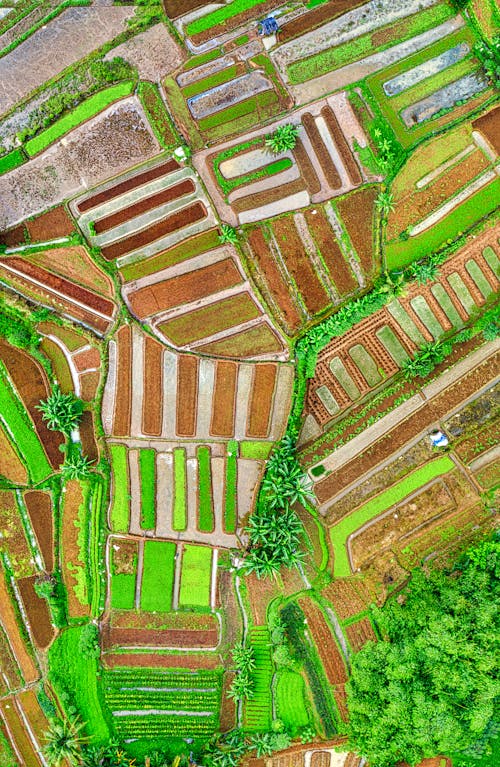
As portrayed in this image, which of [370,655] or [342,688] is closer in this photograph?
[370,655]

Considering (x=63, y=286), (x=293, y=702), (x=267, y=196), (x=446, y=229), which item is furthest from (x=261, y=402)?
(x=293, y=702)

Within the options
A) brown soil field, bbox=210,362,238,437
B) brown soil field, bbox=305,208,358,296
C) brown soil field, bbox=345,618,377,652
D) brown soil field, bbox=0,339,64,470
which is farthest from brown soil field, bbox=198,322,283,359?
brown soil field, bbox=345,618,377,652

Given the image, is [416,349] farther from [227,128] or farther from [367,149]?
[227,128]

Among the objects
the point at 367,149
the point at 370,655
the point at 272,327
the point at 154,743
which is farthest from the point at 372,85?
the point at 154,743

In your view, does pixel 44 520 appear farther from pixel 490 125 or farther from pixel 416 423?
pixel 490 125

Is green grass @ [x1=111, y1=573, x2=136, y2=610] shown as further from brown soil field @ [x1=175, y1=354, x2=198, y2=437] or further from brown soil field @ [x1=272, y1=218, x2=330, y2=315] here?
brown soil field @ [x1=272, y1=218, x2=330, y2=315]

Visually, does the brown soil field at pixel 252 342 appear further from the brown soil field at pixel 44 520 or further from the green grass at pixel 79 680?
the green grass at pixel 79 680
